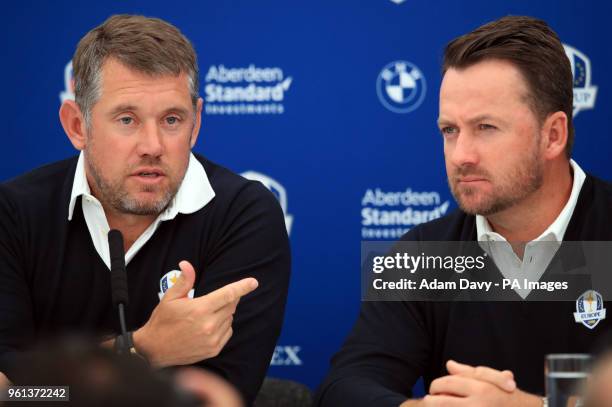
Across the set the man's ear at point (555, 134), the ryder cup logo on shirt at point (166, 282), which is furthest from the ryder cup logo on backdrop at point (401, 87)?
the ryder cup logo on shirt at point (166, 282)

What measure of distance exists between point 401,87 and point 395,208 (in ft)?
1.53

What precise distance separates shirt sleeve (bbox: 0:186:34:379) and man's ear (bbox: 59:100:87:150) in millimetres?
233

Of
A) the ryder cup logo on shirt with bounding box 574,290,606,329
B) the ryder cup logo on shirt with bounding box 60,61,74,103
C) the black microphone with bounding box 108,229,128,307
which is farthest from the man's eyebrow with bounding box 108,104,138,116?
the ryder cup logo on shirt with bounding box 60,61,74,103

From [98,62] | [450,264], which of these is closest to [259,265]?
[450,264]

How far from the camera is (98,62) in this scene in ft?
7.22

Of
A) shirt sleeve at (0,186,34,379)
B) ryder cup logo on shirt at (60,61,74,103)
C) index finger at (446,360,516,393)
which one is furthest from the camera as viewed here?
ryder cup logo on shirt at (60,61,74,103)

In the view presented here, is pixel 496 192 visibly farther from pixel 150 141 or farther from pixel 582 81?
pixel 582 81

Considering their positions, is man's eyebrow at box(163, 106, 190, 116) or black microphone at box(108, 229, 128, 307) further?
man's eyebrow at box(163, 106, 190, 116)

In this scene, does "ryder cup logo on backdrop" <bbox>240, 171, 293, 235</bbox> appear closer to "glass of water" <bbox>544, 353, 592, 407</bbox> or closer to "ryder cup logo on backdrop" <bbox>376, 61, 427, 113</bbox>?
"ryder cup logo on backdrop" <bbox>376, 61, 427, 113</bbox>

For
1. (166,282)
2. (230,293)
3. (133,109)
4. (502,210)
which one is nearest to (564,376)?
(230,293)

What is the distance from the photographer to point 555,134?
225 centimetres

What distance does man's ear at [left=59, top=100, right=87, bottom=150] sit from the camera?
231 cm

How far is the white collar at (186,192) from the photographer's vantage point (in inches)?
87.2

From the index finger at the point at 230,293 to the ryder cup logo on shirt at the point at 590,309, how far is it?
2.59ft
